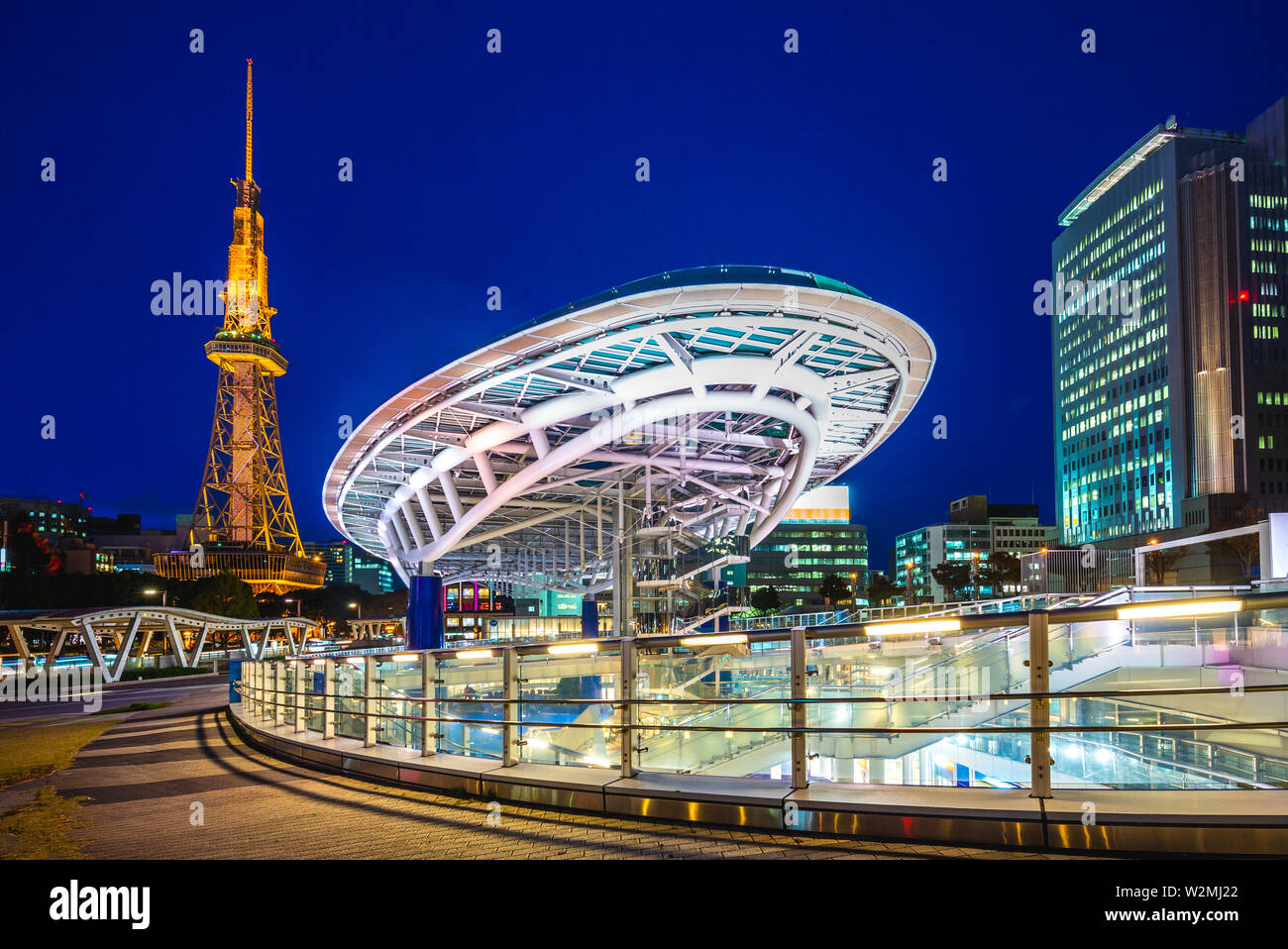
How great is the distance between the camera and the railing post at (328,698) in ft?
32.9

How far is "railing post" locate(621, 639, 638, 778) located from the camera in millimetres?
6355

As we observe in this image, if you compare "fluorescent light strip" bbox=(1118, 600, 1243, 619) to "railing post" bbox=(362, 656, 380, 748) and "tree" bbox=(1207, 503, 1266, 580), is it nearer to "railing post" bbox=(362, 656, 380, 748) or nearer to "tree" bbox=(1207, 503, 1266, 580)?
"railing post" bbox=(362, 656, 380, 748)

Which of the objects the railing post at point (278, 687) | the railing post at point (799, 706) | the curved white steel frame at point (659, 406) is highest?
the curved white steel frame at point (659, 406)

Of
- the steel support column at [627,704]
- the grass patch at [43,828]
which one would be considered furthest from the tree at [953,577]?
the grass patch at [43,828]

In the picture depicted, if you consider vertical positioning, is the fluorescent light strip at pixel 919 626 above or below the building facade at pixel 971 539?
above

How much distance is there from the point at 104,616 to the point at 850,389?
93.3 ft

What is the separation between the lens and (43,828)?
6375 millimetres

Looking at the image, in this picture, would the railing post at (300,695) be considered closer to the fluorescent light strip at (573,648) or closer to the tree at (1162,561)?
the fluorescent light strip at (573,648)

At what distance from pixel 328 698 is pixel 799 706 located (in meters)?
6.89

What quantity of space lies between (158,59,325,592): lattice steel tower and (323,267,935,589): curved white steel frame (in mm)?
81512

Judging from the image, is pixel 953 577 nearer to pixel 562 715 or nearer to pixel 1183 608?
pixel 562 715

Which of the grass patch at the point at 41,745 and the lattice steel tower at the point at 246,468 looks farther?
the lattice steel tower at the point at 246,468

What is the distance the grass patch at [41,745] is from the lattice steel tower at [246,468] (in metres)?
113

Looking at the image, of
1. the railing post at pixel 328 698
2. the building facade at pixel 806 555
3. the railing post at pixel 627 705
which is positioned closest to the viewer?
the railing post at pixel 627 705
